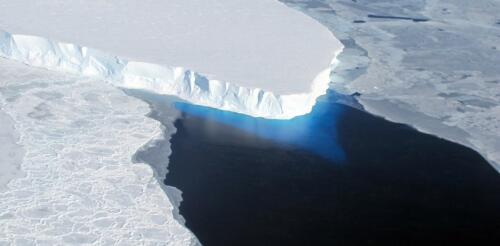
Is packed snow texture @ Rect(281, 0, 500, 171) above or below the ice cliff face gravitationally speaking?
below

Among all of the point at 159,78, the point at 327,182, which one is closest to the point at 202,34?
the point at 159,78

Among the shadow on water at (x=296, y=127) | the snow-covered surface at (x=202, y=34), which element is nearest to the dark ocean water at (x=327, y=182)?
the shadow on water at (x=296, y=127)

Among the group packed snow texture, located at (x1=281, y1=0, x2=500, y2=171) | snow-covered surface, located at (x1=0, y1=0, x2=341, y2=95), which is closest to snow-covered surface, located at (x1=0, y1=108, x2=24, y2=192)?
snow-covered surface, located at (x1=0, y1=0, x2=341, y2=95)

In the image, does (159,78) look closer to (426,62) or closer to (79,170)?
(79,170)

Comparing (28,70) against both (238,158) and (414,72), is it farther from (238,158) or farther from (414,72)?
(414,72)

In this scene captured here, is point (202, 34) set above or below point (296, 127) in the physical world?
above

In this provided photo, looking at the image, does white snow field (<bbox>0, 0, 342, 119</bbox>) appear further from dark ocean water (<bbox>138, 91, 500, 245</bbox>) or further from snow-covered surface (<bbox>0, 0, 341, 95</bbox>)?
dark ocean water (<bbox>138, 91, 500, 245</bbox>)
